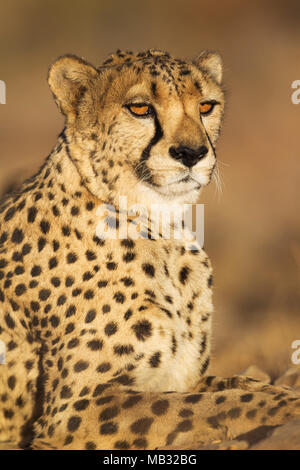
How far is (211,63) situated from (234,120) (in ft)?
22.2

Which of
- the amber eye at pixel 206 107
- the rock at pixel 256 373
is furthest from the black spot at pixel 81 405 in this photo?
the rock at pixel 256 373

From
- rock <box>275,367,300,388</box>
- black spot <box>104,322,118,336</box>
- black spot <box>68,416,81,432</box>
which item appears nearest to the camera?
black spot <box>68,416,81,432</box>

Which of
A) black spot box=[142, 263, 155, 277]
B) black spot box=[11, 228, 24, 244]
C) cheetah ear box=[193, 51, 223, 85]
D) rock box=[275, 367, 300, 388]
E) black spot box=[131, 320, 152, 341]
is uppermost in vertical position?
cheetah ear box=[193, 51, 223, 85]

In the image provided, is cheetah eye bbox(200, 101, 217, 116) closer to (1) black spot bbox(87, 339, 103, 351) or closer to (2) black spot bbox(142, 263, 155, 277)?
(2) black spot bbox(142, 263, 155, 277)

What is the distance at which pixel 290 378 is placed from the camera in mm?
4426

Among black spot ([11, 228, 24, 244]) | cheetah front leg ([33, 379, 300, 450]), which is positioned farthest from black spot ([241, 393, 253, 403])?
black spot ([11, 228, 24, 244])

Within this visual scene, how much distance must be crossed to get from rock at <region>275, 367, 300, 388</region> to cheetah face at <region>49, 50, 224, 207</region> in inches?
57.3

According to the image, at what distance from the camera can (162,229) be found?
3.45 m

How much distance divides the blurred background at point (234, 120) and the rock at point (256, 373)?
6 centimetres

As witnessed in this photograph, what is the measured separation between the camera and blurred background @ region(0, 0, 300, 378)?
6000mm

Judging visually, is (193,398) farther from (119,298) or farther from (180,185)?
(180,185)

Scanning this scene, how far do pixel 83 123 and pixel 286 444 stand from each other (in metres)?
1.49
